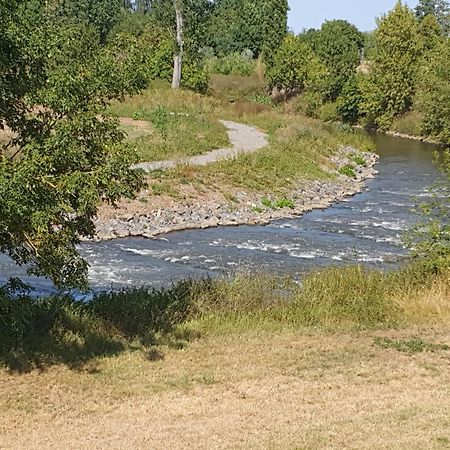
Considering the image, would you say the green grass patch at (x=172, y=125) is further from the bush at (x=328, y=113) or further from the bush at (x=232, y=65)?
the bush at (x=232, y=65)

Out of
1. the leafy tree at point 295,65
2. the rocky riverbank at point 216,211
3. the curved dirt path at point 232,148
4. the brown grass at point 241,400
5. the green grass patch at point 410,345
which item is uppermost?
the leafy tree at point 295,65

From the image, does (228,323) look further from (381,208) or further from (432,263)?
(381,208)

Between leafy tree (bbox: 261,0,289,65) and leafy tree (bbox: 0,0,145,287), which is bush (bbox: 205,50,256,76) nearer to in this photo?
leafy tree (bbox: 261,0,289,65)

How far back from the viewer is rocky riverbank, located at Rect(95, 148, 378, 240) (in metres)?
23.6

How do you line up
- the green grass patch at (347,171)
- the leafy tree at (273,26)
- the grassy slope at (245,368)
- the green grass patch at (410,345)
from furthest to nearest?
the leafy tree at (273,26) < the green grass patch at (347,171) < the green grass patch at (410,345) < the grassy slope at (245,368)

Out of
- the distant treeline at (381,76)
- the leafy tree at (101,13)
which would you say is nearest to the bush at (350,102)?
the distant treeline at (381,76)

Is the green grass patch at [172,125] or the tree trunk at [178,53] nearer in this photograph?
the green grass patch at [172,125]

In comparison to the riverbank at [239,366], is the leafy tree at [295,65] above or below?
above

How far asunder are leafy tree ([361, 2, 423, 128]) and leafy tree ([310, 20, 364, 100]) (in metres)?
4.69

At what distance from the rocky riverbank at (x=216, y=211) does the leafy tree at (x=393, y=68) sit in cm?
2884

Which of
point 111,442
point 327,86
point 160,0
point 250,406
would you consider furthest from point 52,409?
point 327,86

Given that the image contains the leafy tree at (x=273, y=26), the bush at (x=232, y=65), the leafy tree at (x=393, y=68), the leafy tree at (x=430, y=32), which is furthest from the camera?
the bush at (x=232, y=65)

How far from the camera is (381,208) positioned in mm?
29484

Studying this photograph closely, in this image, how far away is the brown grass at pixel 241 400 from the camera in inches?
309
